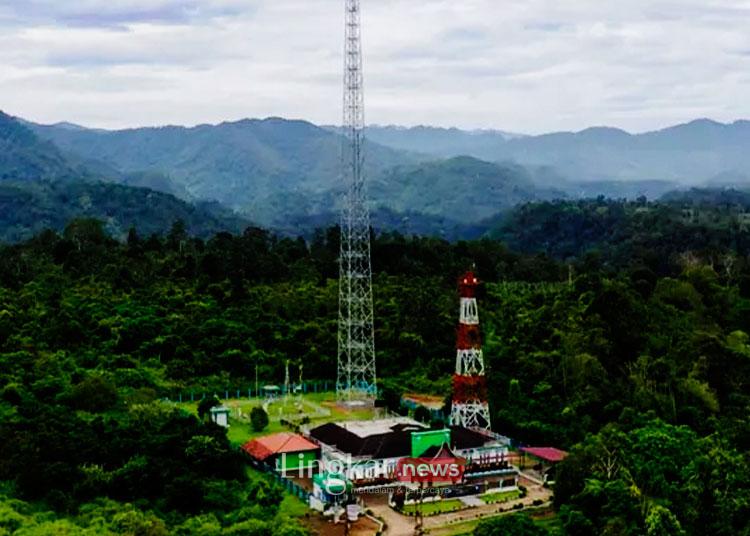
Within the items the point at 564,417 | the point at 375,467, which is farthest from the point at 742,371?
the point at 375,467

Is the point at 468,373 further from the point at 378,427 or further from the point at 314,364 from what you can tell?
the point at 314,364

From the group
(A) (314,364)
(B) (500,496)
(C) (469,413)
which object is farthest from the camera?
(A) (314,364)

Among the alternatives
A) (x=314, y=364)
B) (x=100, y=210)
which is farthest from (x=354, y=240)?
(x=100, y=210)

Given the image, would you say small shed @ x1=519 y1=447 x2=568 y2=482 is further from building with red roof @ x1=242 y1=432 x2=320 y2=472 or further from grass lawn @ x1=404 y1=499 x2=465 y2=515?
→ building with red roof @ x1=242 y1=432 x2=320 y2=472

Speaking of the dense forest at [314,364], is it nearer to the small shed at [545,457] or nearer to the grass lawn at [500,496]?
the small shed at [545,457]

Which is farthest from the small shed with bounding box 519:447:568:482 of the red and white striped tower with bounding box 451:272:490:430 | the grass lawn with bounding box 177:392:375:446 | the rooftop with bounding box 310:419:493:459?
the grass lawn with bounding box 177:392:375:446

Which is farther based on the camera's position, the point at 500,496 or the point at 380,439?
the point at 380,439

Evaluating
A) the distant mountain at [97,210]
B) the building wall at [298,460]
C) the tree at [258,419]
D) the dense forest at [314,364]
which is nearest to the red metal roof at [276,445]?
the building wall at [298,460]

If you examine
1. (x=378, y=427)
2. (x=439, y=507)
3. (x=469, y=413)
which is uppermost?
(x=469, y=413)
